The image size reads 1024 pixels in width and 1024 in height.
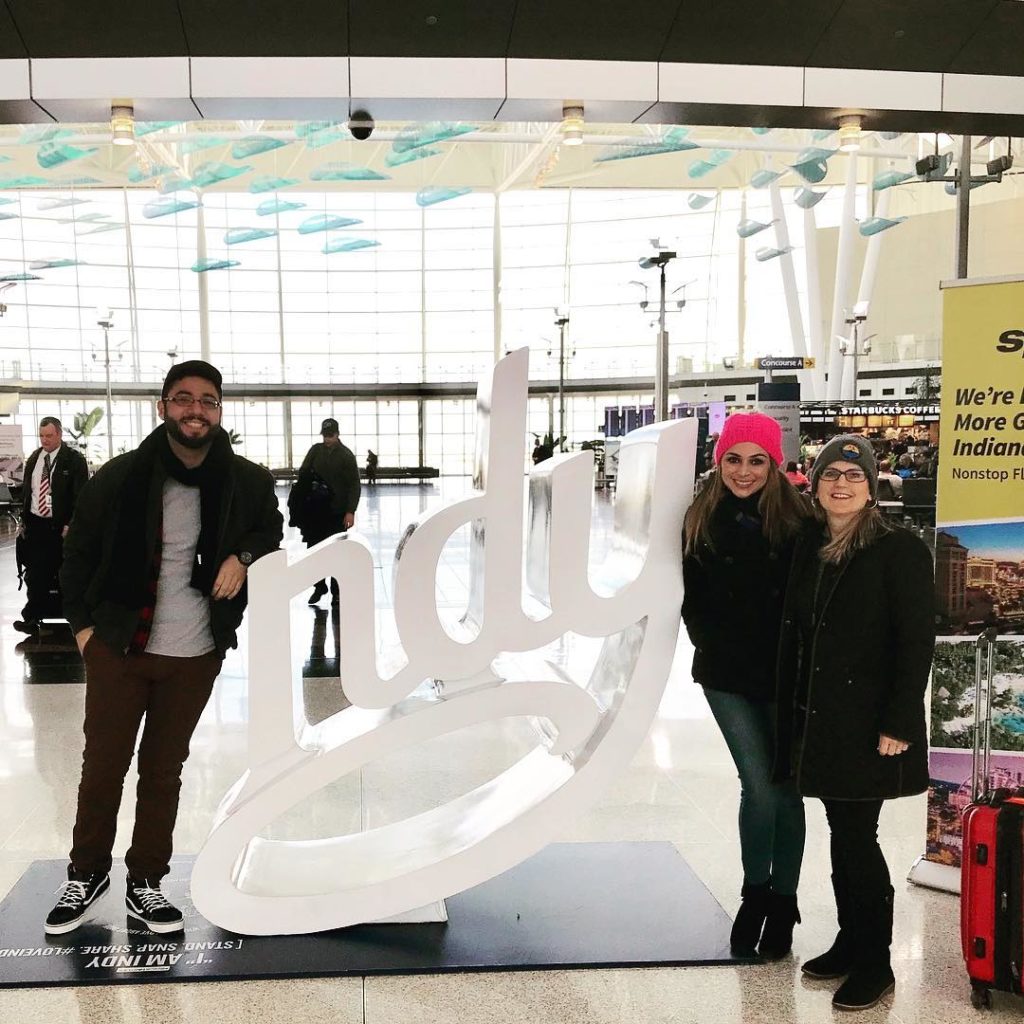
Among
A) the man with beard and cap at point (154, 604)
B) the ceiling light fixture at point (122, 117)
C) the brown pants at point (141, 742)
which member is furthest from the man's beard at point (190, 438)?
the ceiling light fixture at point (122, 117)

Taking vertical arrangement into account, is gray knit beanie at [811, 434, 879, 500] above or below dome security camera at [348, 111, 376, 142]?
below

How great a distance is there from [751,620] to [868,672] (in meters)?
0.37

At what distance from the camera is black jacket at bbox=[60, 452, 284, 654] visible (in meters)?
3.16

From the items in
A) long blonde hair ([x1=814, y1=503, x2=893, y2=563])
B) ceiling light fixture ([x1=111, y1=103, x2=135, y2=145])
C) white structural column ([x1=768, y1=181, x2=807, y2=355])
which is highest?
white structural column ([x1=768, y1=181, x2=807, y2=355])

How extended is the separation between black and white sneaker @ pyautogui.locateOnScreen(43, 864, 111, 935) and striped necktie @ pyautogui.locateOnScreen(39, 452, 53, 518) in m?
5.29

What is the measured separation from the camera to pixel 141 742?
3295 millimetres

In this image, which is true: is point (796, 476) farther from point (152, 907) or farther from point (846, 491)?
point (152, 907)

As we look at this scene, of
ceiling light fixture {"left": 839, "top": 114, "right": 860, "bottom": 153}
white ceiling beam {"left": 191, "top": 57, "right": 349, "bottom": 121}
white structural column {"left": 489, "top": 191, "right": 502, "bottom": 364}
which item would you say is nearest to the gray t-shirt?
white ceiling beam {"left": 191, "top": 57, "right": 349, "bottom": 121}

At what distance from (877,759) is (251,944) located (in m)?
2.04

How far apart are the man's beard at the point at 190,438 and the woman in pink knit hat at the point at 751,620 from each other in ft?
5.03

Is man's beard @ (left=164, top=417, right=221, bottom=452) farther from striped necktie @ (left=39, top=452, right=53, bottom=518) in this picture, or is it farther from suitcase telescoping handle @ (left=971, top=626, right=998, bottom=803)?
striped necktie @ (left=39, top=452, right=53, bottom=518)

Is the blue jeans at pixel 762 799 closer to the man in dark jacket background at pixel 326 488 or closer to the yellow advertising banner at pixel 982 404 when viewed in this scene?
the yellow advertising banner at pixel 982 404

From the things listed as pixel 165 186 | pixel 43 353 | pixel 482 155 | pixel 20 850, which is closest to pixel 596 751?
pixel 20 850

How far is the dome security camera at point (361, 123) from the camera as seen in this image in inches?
227
